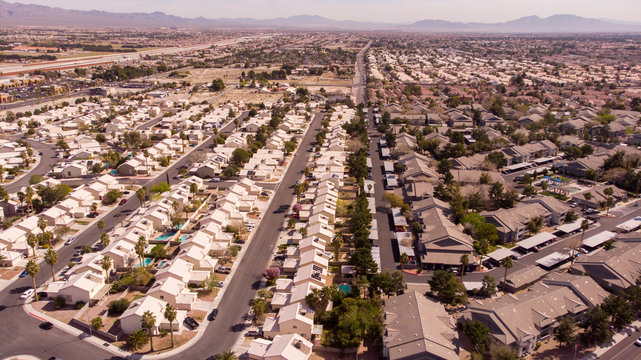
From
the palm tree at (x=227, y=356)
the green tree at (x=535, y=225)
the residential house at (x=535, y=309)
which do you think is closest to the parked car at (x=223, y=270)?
the palm tree at (x=227, y=356)

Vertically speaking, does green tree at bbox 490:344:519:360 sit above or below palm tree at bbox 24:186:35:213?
below

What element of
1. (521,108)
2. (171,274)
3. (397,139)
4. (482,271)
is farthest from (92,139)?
(521,108)

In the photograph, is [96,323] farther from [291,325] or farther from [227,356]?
[291,325]

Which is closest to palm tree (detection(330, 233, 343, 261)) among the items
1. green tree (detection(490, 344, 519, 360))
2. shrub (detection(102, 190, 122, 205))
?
green tree (detection(490, 344, 519, 360))

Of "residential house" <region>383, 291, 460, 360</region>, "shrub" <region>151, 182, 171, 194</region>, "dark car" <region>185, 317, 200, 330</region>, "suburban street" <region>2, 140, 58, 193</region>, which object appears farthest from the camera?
"suburban street" <region>2, 140, 58, 193</region>

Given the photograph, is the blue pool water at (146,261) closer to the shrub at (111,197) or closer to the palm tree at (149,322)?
the palm tree at (149,322)

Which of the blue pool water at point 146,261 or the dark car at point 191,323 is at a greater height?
the blue pool water at point 146,261

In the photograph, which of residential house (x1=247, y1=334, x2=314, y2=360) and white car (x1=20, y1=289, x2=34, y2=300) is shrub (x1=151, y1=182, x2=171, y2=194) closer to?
white car (x1=20, y1=289, x2=34, y2=300)
